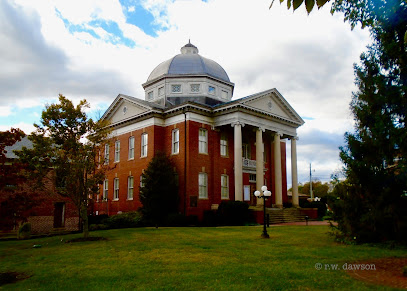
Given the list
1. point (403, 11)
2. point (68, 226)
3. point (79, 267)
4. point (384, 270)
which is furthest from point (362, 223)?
point (68, 226)

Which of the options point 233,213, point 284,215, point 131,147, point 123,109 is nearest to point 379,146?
point 233,213

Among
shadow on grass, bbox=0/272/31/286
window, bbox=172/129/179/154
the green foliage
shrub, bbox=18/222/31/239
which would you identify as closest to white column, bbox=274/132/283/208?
window, bbox=172/129/179/154

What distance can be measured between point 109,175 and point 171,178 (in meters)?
10.8

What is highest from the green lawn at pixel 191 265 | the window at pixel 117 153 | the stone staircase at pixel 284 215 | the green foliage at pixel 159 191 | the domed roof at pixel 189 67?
the domed roof at pixel 189 67

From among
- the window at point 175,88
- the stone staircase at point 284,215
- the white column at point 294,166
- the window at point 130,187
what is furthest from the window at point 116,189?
the white column at point 294,166

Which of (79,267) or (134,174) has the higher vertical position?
(134,174)

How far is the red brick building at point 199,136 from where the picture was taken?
31.8 metres

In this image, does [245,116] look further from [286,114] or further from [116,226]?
[116,226]

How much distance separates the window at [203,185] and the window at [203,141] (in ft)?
6.82

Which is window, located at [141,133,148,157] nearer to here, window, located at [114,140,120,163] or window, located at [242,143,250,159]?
window, located at [114,140,120,163]

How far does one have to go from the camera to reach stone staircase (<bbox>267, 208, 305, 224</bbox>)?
3100cm

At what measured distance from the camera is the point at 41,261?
12.5 m

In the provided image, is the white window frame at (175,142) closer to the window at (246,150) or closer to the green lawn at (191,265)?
the window at (246,150)

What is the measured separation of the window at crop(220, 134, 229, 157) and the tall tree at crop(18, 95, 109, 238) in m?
16.5
